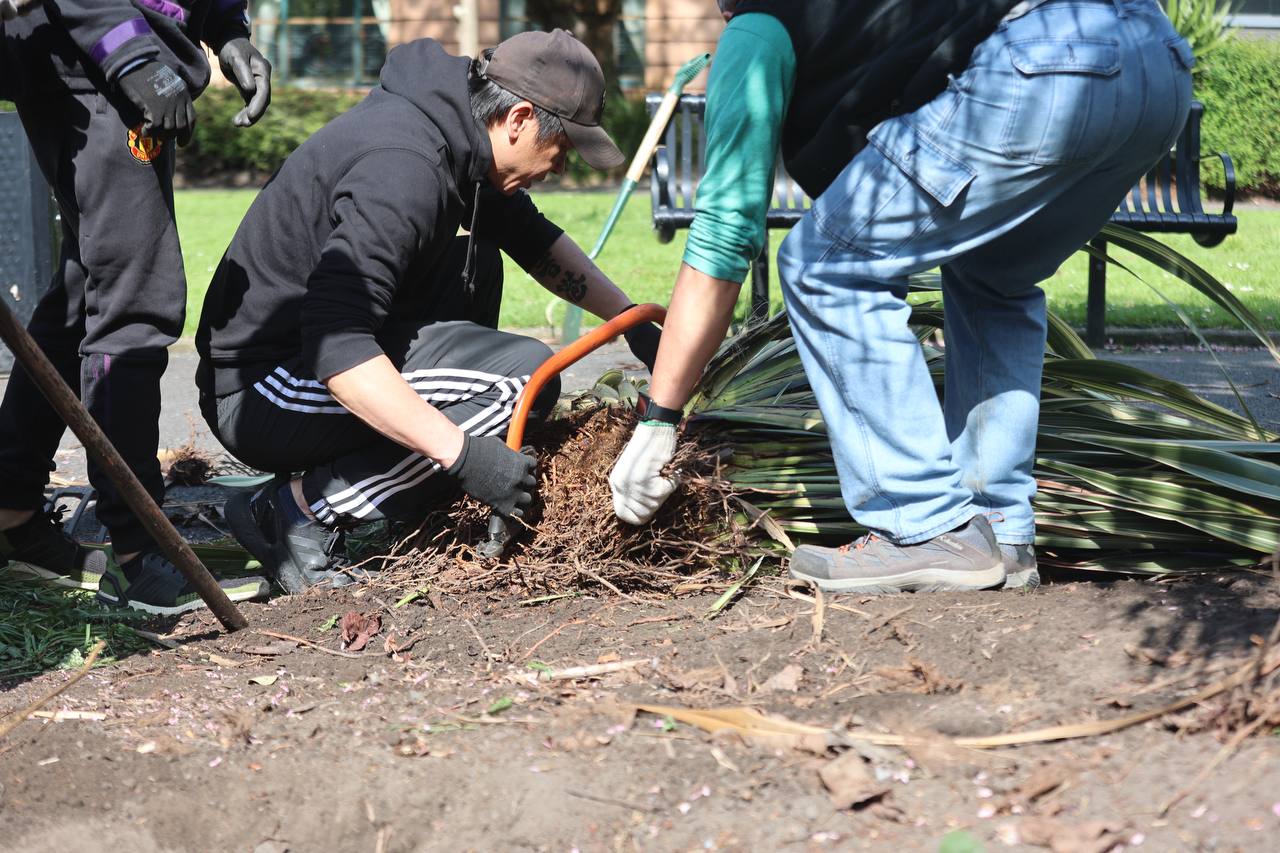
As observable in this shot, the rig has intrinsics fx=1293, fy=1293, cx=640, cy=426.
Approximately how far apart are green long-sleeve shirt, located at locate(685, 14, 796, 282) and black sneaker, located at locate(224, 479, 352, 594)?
1232 mm

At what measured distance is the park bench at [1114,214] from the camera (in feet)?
19.3

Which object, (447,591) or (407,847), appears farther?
(447,591)

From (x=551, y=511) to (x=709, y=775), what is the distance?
1.07m

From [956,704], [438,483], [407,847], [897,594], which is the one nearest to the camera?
[407,847]

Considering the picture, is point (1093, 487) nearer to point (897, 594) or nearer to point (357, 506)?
point (897, 594)

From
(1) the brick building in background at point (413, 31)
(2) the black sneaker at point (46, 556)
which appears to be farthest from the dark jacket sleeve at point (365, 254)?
(1) the brick building in background at point (413, 31)

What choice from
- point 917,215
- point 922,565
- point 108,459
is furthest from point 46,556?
point 917,215

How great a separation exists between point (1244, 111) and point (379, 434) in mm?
12280

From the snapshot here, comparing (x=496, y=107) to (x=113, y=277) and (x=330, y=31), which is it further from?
(x=330, y=31)

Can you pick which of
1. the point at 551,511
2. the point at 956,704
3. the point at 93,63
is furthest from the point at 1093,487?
the point at 93,63

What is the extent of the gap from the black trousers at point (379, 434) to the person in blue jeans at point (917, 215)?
513 mm

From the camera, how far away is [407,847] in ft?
6.58

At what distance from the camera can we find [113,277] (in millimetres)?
2939

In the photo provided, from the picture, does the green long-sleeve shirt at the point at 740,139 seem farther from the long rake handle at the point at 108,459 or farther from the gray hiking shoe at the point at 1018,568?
the long rake handle at the point at 108,459
